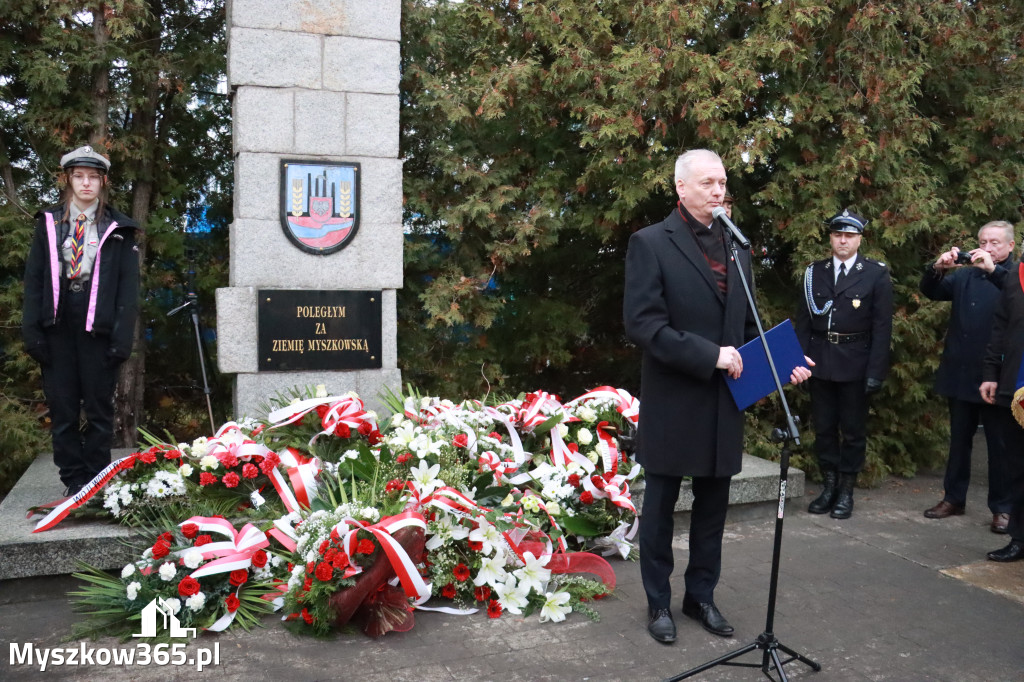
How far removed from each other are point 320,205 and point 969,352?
→ 4.09 meters

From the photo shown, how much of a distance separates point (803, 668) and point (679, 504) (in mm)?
1774

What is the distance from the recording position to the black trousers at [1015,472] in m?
4.57

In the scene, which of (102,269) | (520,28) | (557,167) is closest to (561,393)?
(557,167)

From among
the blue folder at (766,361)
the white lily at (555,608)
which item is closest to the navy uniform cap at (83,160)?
the white lily at (555,608)

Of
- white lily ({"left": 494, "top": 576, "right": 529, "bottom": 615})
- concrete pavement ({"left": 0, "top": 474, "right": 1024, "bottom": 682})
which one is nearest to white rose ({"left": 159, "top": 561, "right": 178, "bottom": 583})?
concrete pavement ({"left": 0, "top": 474, "right": 1024, "bottom": 682})

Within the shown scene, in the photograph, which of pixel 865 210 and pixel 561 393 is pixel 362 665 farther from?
pixel 865 210

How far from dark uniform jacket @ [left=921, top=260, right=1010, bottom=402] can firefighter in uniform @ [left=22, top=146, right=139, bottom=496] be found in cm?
479

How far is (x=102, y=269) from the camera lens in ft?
14.3

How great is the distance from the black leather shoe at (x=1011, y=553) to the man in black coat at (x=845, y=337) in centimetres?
95

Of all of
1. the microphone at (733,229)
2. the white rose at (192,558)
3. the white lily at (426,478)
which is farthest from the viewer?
the white lily at (426,478)

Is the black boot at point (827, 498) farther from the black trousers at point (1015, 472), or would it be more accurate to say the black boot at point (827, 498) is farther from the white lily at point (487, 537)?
the white lily at point (487, 537)

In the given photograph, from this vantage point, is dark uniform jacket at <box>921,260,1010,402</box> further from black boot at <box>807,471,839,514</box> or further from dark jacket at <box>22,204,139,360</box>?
dark jacket at <box>22,204,139,360</box>

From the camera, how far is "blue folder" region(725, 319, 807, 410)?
3.25 m

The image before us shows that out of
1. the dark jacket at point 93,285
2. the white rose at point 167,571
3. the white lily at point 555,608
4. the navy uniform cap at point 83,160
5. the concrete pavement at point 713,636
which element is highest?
the navy uniform cap at point 83,160
